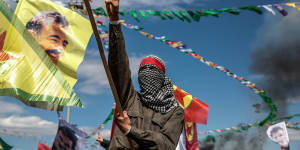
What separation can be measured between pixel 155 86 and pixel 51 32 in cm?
600

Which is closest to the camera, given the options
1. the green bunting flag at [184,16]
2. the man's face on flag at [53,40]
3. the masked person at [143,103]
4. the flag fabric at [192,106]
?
the masked person at [143,103]

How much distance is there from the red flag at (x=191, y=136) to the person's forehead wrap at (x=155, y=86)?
6.44 metres

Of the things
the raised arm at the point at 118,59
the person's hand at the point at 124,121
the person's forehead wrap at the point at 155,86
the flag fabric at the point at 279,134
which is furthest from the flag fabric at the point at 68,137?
the flag fabric at the point at 279,134

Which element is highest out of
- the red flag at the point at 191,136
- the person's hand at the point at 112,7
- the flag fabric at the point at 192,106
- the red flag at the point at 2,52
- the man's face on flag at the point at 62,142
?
the person's hand at the point at 112,7

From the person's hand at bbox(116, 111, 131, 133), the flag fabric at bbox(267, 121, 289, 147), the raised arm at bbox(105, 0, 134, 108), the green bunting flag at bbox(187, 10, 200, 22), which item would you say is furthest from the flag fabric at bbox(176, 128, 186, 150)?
the person's hand at bbox(116, 111, 131, 133)

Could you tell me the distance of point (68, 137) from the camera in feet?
30.6

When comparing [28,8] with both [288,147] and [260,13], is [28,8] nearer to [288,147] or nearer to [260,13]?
[260,13]

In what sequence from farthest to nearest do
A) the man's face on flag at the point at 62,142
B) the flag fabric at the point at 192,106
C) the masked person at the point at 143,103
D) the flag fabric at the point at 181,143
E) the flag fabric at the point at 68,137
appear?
the flag fabric at the point at 192,106 < the flag fabric at the point at 68,137 < the man's face on flag at the point at 62,142 < the flag fabric at the point at 181,143 < the masked person at the point at 143,103

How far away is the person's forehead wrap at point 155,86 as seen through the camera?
2.74 m

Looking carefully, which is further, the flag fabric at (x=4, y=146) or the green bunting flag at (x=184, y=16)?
→ the green bunting flag at (x=184, y=16)

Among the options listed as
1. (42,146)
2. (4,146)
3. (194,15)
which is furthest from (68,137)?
(194,15)

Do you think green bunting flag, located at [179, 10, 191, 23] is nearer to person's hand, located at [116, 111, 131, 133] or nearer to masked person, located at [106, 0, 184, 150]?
masked person, located at [106, 0, 184, 150]

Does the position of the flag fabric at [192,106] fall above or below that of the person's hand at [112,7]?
below

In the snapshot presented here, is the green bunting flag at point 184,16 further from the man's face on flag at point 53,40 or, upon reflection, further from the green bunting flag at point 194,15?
the man's face on flag at point 53,40
